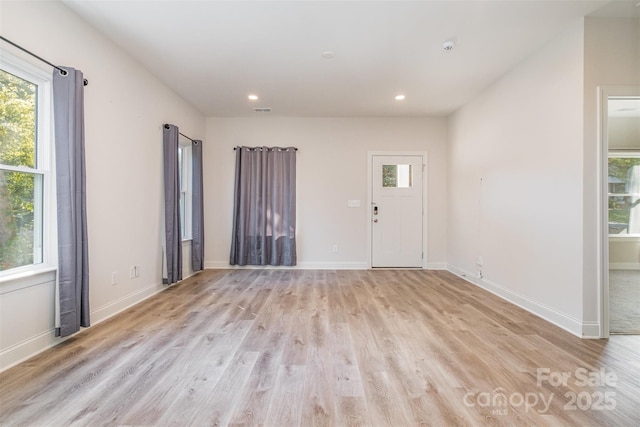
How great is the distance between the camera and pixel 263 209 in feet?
15.7

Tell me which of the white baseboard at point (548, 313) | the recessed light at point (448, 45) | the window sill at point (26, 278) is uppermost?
the recessed light at point (448, 45)

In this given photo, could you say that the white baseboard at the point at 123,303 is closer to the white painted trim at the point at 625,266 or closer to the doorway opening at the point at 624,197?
the doorway opening at the point at 624,197

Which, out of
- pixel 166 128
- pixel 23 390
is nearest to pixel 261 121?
pixel 166 128

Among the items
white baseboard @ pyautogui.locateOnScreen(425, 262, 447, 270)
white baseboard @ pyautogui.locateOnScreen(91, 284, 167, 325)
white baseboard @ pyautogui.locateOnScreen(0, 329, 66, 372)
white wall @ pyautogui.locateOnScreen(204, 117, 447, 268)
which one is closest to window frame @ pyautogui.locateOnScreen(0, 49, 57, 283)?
white baseboard @ pyautogui.locateOnScreen(0, 329, 66, 372)

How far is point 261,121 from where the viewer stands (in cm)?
493

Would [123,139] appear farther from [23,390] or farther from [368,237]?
[368,237]

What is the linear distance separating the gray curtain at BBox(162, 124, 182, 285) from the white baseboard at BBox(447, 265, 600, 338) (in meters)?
4.04

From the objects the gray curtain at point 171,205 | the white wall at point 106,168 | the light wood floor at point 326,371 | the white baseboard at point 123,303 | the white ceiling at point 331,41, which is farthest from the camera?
the gray curtain at point 171,205

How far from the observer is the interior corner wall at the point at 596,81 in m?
2.29

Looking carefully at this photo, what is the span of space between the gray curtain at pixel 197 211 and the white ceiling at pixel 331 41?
0.89 meters

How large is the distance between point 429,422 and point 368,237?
3638mm

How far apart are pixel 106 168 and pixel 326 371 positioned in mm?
2622

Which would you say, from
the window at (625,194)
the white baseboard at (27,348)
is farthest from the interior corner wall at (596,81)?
the white baseboard at (27,348)

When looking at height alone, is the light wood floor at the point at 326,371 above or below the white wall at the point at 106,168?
below
